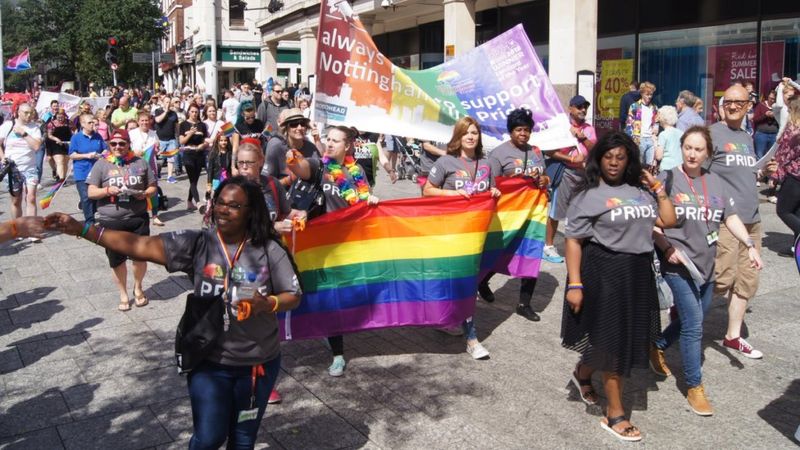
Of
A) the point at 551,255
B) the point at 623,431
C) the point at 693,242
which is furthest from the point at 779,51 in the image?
the point at 623,431


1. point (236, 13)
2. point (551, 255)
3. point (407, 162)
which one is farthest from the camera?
point (236, 13)

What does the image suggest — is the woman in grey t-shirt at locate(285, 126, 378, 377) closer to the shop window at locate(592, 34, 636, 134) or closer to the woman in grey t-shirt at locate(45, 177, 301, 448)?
the woman in grey t-shirt at locate(45, 177, 301, 448)

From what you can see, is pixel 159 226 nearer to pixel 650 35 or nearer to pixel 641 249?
pixel 641 249

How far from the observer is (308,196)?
19.2ft

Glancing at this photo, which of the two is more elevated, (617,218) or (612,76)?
(612,76)

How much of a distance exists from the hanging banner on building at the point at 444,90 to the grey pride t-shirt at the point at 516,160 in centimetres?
22

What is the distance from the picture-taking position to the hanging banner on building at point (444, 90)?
268 inches

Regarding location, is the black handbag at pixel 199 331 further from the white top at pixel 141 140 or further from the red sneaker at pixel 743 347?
the white top at pixel 141 140

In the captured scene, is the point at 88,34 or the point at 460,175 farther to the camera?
the point at 88,34

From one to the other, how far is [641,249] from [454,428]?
5.14 ft

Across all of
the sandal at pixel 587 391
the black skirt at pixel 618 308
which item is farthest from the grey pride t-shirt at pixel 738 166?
the sandal at pixel 587 391

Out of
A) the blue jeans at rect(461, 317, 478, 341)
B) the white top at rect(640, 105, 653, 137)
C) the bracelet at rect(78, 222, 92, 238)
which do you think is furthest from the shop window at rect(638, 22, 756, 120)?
the bracelet at rect(78, 222, 92, 238)

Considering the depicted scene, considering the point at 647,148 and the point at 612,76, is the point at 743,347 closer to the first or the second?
the point at 647,148

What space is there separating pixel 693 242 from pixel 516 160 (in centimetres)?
237
